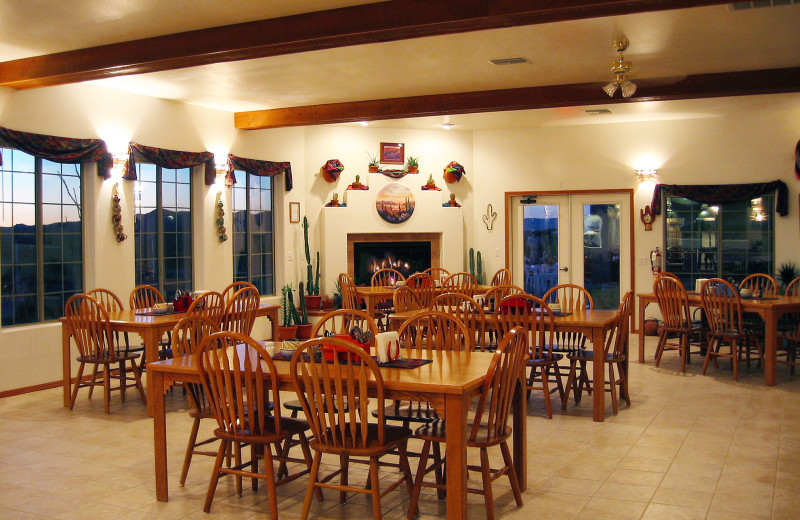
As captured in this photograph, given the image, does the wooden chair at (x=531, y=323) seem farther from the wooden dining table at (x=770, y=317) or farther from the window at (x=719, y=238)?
the window at (x=719, y=238)

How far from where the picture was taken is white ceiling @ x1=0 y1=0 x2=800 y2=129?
531 centimetres

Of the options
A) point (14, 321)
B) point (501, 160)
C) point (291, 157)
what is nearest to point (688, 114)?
point (501, 160)

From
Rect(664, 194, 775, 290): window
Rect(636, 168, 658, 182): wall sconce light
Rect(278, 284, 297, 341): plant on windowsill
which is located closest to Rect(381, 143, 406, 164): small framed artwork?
Rect(278, 284, 297, 341): plant on windowsill

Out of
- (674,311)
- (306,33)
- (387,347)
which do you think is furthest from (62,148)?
(674,311)

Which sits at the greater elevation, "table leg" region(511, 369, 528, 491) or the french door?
the french door

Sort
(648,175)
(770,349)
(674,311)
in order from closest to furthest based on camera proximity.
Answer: (770,349), (674,311), (648,175)

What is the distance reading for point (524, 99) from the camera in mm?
8086

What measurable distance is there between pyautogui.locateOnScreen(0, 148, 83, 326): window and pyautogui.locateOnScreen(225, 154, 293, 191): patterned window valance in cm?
194

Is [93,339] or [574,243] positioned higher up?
[574,243]

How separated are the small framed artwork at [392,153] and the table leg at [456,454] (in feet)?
26.4

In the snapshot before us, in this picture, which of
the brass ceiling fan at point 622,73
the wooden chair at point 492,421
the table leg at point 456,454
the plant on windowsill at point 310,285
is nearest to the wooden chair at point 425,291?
the plant on windowsill at point 310,285

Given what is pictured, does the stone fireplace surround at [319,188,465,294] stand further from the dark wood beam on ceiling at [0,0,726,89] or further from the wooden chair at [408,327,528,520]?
the wooden chair at [408,327,528,520]

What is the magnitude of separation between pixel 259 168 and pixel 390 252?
8.04 feet

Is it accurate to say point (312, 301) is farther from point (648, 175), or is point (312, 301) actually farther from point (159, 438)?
point (159, 438)
